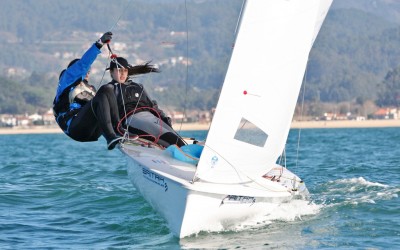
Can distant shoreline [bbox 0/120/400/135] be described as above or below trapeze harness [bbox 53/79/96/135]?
below

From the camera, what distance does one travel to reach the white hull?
683 centimetres

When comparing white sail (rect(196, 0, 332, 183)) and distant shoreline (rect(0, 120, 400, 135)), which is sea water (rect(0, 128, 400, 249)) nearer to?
white sail (rect(196, 0, 332, 183))

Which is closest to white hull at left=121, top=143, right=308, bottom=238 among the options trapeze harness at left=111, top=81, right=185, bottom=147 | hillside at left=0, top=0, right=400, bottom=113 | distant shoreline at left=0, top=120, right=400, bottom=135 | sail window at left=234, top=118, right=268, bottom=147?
sail window at left=234, top=118, right=268, bottom=147

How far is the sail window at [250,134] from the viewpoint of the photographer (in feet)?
23.1

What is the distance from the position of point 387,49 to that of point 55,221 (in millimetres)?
158016

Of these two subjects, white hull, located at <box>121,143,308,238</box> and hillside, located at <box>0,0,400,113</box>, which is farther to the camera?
hillside, located at <box>0,0,400,113</box>

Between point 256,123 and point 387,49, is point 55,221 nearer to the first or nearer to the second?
point 256,123

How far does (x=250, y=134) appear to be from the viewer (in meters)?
7.10

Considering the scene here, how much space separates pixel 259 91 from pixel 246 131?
344mm

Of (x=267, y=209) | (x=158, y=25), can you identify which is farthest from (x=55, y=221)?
(x=158, y=25)

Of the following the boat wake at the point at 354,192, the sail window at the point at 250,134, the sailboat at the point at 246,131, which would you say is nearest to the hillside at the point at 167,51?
the boat wake at the point at 354,192

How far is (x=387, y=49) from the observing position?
162 m

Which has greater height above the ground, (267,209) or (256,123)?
(256,123)

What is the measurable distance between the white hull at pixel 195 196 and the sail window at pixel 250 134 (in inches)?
14.5
